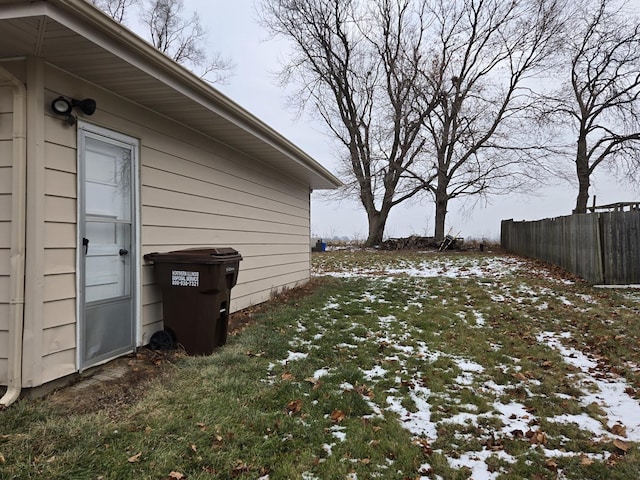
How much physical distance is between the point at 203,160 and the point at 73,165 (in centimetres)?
203

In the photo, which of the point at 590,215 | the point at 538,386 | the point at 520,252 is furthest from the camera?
the point at 520,252

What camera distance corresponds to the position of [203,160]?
5191 mm

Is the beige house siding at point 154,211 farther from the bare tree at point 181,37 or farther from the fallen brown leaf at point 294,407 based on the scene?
the bare tree at point 181,37

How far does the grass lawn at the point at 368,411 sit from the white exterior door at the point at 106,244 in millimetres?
665

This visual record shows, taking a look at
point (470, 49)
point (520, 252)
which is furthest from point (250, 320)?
point (470, 49)

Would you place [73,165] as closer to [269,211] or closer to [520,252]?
[269,211]

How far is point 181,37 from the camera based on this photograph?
1936 cm

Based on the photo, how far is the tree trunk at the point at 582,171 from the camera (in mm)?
20391

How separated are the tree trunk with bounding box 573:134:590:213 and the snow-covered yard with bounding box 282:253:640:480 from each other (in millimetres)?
15518

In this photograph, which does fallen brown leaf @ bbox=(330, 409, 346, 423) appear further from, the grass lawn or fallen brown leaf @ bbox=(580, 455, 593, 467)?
fallen brown leaf @ bbox=(580, 455, 593, 467)

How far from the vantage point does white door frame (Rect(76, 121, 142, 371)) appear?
3295 millimetres

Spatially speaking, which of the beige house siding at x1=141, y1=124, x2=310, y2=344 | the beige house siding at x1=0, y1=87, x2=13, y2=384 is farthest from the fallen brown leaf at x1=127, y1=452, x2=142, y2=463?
the beige house siding at x1=141, y1=124, x2=310, y2=344

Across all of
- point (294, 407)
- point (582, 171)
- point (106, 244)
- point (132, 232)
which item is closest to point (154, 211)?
point (132, 232)

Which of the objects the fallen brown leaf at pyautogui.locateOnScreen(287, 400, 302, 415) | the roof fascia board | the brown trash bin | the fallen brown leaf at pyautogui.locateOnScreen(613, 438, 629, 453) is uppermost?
the roof fascia board
